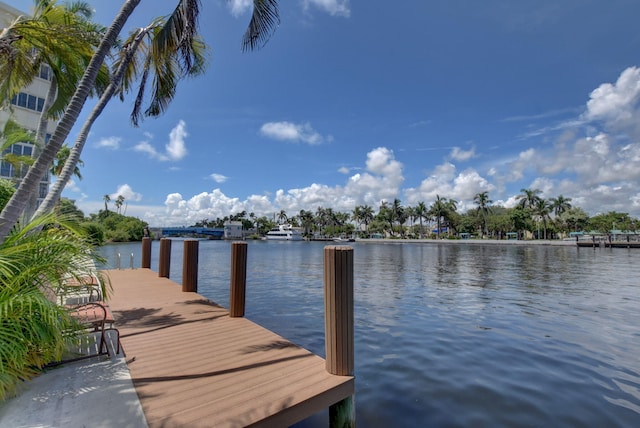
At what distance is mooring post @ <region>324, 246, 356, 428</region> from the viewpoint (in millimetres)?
3486

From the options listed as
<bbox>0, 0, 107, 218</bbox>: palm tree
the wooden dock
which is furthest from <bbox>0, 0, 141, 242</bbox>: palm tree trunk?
the wooden dock

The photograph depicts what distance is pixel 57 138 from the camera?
4.50 m

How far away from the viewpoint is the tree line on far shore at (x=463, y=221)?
229 feet

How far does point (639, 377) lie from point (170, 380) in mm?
7335

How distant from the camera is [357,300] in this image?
1127cm

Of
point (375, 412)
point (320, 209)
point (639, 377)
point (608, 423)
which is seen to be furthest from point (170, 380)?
point (320, 209)

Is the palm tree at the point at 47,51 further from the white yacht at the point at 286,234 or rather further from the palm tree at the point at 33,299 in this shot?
the white yacht at the point at 286,234

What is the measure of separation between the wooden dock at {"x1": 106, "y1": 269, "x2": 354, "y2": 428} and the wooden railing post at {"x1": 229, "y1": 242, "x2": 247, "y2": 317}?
0.21m

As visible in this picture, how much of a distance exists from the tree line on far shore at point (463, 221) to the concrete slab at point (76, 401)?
82.2 m

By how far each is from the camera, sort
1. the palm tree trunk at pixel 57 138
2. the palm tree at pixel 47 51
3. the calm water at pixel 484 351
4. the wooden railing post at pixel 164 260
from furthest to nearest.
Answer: the wooden railing post at pixel 164 260, the palm tree at pixel 47 51, the calm water at pixel 484 351, the palm tree trunk at pixel 57 138

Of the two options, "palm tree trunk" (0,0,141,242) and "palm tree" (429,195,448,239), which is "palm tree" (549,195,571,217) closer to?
"palm tree" (429,195,448,239)

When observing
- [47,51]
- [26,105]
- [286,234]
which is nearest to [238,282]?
[47,51]

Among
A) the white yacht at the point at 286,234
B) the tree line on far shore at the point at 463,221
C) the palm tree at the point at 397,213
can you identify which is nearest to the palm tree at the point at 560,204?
the tree line on far shore at the point at 463,221

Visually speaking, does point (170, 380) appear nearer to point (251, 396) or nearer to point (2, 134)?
point (251, 396)
